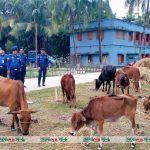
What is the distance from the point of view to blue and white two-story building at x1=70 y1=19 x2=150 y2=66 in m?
48.3

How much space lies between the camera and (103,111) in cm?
786

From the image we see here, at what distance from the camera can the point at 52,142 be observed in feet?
26.9

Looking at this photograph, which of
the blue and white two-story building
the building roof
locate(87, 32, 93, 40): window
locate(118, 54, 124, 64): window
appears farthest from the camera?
locate(87, 32, 93, 40): window

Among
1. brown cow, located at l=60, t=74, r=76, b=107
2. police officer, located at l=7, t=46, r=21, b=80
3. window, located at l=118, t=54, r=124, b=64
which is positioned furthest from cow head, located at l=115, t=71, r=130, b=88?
window, located at l=118, t=54, r=124, b=64

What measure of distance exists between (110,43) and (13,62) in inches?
1398

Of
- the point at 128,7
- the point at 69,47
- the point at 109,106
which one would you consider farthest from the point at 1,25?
the point at 109,106

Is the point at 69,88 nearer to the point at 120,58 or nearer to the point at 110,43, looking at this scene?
the point at 110,43

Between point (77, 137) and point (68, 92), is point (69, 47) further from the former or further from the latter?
point (77, 137)

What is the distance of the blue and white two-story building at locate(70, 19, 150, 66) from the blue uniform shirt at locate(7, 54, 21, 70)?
3284 cm

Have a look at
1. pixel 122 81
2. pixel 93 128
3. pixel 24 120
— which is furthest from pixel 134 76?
pixel 24 120

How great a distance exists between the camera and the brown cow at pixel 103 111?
7711 mm

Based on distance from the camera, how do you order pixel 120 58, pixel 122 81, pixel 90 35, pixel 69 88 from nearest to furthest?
pixel 69 88, pixel 122 81, pixel 120 58, pixel 90 35

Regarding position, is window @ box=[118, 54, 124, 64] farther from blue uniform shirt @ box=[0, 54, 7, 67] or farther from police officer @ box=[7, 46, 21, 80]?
police officer @ box=[7, 46, 21, 80]

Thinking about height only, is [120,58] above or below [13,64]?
above
